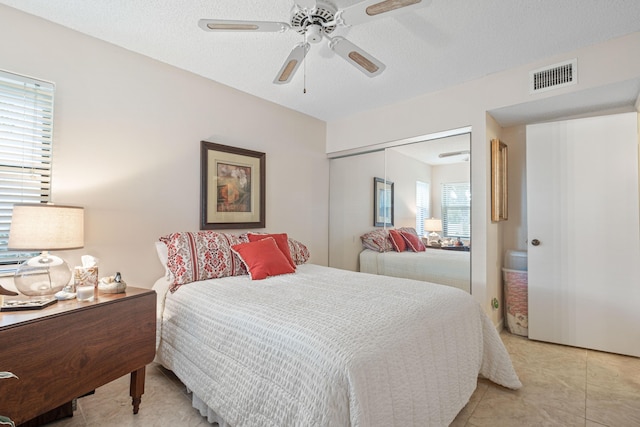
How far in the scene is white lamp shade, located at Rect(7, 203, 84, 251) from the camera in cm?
158

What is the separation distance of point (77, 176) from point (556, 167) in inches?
157

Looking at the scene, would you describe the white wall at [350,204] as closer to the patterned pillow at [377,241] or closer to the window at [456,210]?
the patterned pillow at [377,241]

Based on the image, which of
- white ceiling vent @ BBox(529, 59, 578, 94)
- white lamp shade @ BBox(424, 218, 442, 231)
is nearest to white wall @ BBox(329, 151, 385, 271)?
white lamp shade @ BBox(424, 218, 442, 231)

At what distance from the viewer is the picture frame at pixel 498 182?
2871 millimetres

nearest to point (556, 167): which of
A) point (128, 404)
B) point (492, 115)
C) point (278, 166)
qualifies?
point (492, 115)

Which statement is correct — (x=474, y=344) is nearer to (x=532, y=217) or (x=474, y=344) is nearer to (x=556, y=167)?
(x=532, y=217)

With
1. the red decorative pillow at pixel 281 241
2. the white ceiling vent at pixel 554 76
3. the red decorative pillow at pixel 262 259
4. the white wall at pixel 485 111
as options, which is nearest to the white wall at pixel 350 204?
the white wall at pixel 485 111

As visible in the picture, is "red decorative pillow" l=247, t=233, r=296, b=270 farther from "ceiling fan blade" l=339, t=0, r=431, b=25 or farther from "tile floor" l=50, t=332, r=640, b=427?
"ceiling fan blade" l=339, t=0, r=431, b=25

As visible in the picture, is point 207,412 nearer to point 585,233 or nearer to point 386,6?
point 386,6

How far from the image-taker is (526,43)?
2.26 metres

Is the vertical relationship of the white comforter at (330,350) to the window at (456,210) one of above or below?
below

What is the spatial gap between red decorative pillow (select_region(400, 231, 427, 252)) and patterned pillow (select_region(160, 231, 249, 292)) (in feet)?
5.88

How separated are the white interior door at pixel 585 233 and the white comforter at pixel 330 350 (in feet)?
4.22

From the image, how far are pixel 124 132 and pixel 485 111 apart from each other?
3.11 meters
